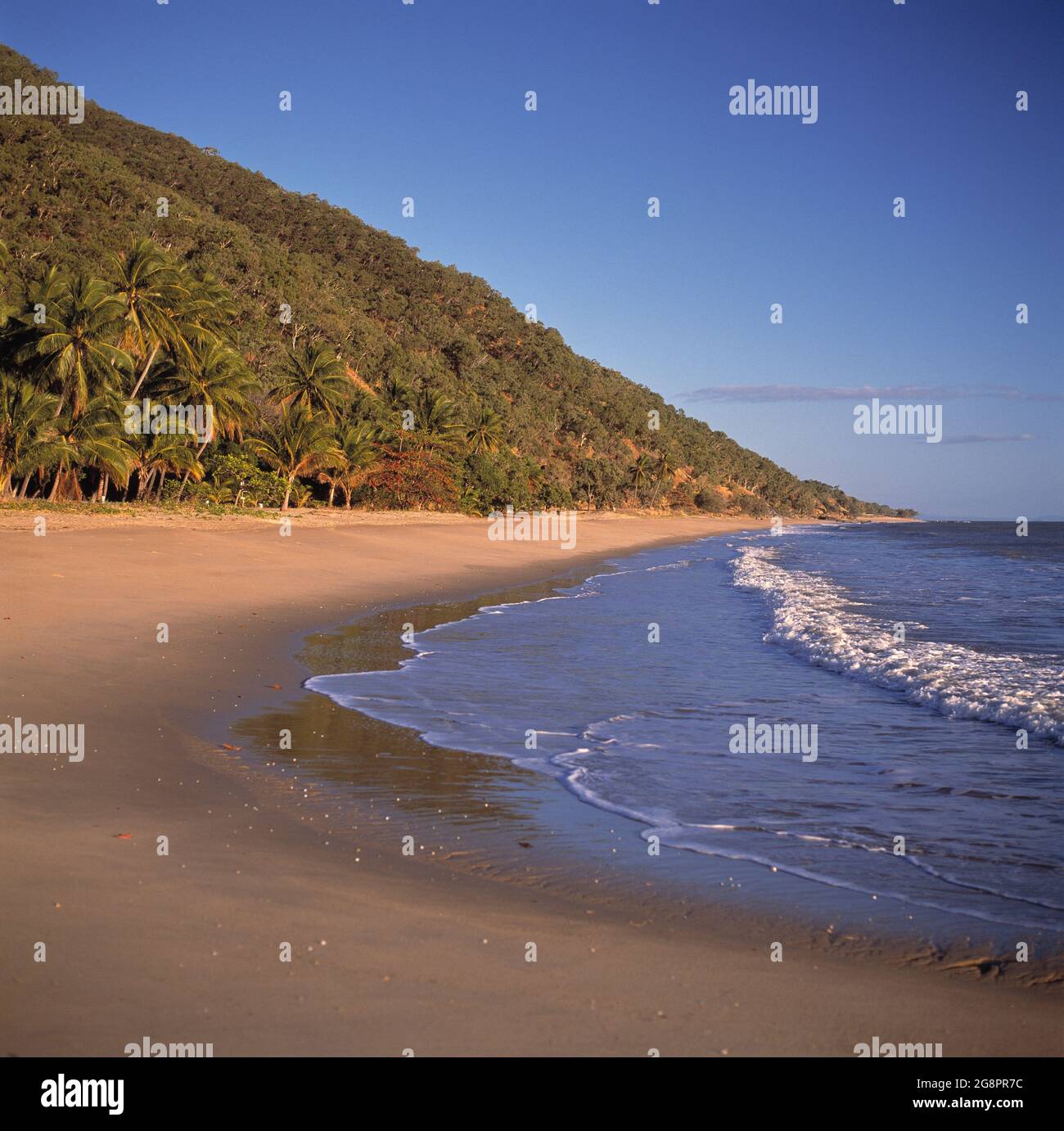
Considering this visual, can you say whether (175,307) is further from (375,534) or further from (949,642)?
(949,642)

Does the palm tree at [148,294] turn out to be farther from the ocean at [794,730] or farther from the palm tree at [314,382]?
the ocean at [794,730]

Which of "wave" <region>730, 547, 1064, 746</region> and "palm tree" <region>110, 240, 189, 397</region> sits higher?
"palm tree" <region>110, 240, 189, 397</region>

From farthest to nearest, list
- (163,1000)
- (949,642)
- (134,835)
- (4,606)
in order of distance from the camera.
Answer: (949,642) < (4,606) < (134,835) < (163,1000)

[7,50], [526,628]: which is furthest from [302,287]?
[526,628]

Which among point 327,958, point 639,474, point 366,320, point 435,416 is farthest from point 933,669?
point 639,474

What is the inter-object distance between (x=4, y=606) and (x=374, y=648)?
490 centimetres

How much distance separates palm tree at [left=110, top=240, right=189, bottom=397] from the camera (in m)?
36.1

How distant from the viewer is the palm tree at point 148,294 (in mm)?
36094

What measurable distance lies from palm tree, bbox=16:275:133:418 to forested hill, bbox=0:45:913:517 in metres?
3.87

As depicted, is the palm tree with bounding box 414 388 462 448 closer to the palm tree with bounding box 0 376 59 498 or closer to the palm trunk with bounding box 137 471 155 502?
the palm trunk with bounding box 137 471 155 502

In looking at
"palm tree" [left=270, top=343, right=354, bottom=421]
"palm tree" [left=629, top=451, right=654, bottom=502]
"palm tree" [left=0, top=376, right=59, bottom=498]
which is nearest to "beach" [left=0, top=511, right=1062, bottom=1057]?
"palm tree" [left=0, top=376, right=59, bottom=498]

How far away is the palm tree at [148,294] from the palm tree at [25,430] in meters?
6.09

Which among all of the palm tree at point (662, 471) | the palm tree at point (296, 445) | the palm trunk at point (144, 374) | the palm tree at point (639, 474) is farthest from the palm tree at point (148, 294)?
the palm tree at point (662, 471)
